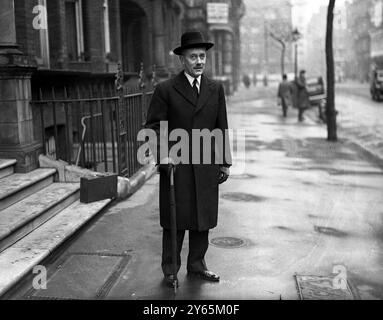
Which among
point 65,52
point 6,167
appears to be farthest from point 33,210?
point 65,52

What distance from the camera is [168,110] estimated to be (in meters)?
4.80

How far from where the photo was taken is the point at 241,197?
336 inches

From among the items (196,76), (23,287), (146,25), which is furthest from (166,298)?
(146,25)

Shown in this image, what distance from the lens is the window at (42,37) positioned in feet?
33.2

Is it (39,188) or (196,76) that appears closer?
(196,76)

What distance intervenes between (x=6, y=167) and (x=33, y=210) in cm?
126

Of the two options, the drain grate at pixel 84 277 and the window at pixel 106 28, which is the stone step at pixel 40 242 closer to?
the drain grate at pixel 84 277

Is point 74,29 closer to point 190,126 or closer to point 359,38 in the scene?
point 190,126

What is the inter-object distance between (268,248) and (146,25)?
50.7 ft

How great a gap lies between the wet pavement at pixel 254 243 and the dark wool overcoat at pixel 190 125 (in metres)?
0.67

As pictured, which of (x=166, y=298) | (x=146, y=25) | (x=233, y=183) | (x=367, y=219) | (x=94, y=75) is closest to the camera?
(x=166, y=298)

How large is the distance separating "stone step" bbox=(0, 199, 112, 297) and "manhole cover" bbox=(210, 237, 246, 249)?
170 centimetres

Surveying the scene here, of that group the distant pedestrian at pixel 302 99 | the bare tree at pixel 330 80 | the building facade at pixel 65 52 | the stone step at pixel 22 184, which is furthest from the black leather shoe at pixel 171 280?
the distant pedestrian at pixel 302 99

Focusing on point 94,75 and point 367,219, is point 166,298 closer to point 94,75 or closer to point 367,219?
point 367,219
